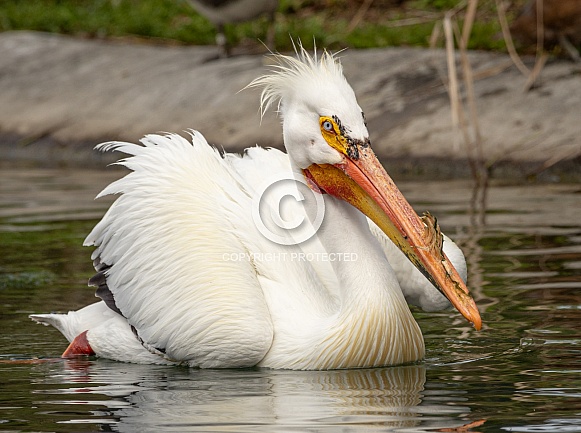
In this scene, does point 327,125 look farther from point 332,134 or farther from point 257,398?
point 257,398

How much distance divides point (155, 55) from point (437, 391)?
9946mm

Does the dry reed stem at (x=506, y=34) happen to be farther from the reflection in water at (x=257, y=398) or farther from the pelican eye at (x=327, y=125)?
the reflection in water at (x=257, y=398)

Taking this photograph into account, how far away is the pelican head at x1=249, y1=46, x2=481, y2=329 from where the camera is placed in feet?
13.9

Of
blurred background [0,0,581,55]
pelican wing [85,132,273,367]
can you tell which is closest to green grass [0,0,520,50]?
blurred background [0,0,581,55]

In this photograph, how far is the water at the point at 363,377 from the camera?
145 inches

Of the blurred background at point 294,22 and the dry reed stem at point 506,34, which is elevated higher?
the blurred background at point 294,22

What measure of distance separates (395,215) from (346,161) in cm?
29

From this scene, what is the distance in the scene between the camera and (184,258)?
15.9 feet

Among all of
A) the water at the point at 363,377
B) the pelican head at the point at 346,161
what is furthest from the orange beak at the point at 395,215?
the water at the point at 363,377

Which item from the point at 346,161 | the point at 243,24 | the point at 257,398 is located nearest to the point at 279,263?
the point at 346,161

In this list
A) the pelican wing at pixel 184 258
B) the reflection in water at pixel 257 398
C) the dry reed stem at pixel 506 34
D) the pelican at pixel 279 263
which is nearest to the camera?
the reflection in water at pixel 257 398

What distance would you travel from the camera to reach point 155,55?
44.2 ft

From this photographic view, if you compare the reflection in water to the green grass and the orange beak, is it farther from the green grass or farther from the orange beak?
the green grass

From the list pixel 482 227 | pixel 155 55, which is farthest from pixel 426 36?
pixel 482 227
